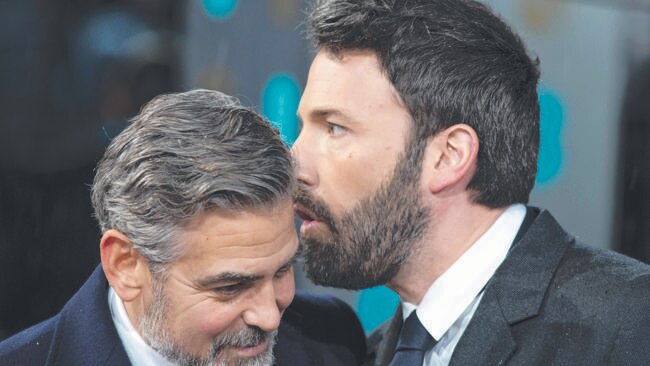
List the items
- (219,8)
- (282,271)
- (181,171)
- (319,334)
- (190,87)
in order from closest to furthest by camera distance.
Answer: (181,171) → (282,271) → (319,334) → (190,87) → (219,8)

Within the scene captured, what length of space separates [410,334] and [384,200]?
0.40 m

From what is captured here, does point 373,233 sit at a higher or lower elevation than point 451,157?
lower

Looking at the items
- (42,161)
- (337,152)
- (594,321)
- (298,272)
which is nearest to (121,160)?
(337,152)

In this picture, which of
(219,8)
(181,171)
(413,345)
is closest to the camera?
(181,171)

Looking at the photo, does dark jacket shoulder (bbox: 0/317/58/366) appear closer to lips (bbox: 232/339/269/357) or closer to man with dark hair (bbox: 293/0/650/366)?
lips (bbox: 232/339/269/357)

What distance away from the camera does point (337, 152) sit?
3383 millimetres

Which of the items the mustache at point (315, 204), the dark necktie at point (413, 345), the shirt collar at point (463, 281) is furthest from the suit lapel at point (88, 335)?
the shirt collar at point (463, 281)

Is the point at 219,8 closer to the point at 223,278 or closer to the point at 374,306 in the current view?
the point at 374,306

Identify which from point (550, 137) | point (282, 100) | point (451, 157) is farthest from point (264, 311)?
point (550, 137)

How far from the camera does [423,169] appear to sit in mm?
3352

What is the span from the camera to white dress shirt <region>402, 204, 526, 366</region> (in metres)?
3.25

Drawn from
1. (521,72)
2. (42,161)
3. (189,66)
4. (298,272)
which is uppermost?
(521,72)

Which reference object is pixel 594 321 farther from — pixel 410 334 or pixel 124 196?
pixel 124 196

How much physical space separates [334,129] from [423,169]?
295 mm
